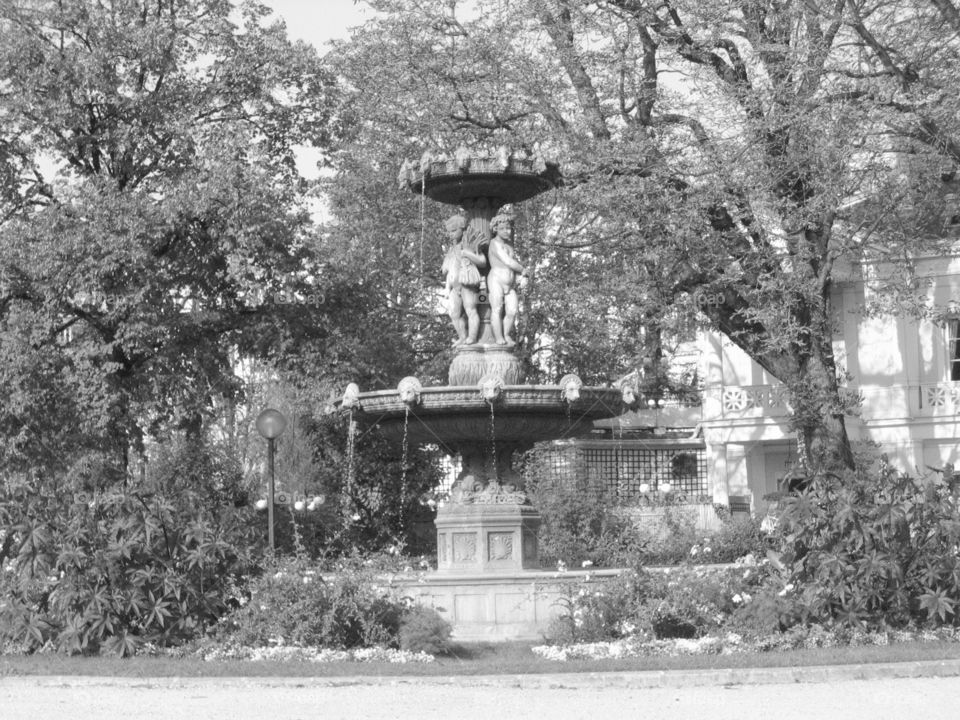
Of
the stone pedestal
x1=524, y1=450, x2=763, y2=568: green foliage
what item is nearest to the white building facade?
x1=524, y1=450, x2=763, y2=568: green foliage

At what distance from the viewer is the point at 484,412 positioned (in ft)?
45.2

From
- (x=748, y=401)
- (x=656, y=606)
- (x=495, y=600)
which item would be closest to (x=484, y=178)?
(x=495, y=600)

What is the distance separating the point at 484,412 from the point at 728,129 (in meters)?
9.58

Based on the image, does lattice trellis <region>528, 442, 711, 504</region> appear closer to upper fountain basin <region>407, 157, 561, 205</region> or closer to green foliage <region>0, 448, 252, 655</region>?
upper fountain basin <region>407, 157, 561, 205</region>

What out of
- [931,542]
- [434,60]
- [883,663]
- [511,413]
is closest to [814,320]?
[434,60]

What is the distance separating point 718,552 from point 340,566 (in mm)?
10868

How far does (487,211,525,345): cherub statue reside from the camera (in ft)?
49.4

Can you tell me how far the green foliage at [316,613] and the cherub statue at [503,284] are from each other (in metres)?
4.01

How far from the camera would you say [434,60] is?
Answer: 81.1 ft

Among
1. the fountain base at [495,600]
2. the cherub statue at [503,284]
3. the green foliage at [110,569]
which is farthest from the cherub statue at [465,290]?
the green foliage at [110,569]

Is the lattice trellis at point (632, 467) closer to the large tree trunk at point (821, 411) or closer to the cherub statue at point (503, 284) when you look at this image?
the large tree trunk at point (821, 411)

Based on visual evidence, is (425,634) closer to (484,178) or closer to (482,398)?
(482,398)

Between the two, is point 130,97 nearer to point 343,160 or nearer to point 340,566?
point 343,160

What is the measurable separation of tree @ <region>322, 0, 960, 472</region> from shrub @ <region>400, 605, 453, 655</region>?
10829 mm
